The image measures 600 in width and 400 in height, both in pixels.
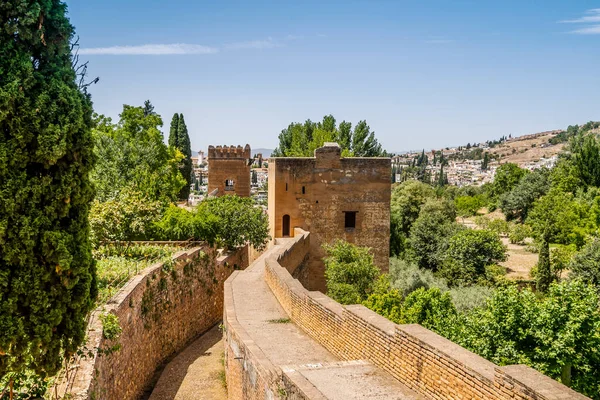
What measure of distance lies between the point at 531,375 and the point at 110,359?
27.2ft

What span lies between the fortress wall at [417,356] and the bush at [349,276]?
652 cm

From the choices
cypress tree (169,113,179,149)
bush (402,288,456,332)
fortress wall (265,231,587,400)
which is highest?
cypress tree (169,113,179,149)

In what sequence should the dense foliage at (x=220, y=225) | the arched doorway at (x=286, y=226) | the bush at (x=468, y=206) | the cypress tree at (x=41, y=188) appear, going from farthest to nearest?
the bush at (x=468, y=206), the arched doorway at (x=286, y=226), the dense foliage at (x=220, y=225), the cypress tree at (x=41, y=188)

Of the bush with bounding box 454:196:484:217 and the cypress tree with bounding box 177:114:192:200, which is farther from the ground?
the cypress tree with bounding box 177:114:192:200

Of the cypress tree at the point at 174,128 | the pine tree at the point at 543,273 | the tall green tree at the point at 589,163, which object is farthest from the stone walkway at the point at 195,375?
the tall green tree at the point at 589,163

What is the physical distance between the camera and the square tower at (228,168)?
40.2 m

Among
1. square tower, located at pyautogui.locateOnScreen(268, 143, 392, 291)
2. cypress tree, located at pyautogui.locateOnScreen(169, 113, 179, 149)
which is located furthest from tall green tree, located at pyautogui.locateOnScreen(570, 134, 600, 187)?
square tower, located at pyautogui.locateOnScreen(268, 143, 392, 291)

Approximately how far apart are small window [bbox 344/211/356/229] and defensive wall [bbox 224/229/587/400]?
419 inches

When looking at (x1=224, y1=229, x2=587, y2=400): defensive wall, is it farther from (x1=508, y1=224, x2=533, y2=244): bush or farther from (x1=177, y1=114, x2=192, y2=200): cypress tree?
(x1=508, y1=224, x2=533, y2=244): bush

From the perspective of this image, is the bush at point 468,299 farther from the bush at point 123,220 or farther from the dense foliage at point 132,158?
the dense foliage at point 132,158

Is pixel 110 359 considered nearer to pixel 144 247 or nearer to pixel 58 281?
pixel 58 281

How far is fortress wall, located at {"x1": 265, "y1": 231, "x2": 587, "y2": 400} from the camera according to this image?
544 centimetres

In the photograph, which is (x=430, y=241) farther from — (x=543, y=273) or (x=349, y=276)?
(x=349, y=276)

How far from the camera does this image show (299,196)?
22156 mm
